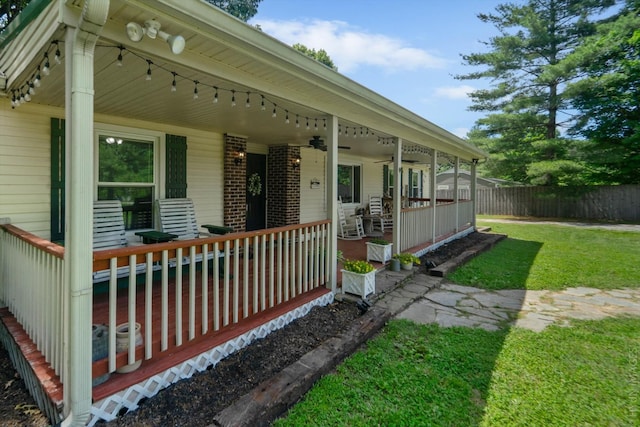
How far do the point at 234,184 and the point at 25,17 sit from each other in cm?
409

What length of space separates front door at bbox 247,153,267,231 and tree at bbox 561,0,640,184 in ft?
49.2

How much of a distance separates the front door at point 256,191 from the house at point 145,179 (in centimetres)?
70

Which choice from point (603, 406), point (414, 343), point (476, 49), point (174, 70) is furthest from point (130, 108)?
point (476, 49)

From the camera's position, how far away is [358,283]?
409 centimetres

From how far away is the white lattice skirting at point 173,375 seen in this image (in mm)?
2029

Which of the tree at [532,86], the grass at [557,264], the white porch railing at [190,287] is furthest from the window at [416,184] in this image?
the white porch railing at [190,287]

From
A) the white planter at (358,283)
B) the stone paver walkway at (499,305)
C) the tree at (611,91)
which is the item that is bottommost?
the stone paver walkway at (499,305)

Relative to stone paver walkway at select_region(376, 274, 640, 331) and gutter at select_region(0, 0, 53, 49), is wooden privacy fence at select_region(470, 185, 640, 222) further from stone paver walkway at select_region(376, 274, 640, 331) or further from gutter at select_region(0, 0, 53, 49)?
gutter at select_region(0, 0, 53, 49)

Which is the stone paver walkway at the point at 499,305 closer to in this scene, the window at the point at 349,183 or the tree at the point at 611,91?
the window at the point at 349,183

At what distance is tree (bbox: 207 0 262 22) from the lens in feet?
47.8

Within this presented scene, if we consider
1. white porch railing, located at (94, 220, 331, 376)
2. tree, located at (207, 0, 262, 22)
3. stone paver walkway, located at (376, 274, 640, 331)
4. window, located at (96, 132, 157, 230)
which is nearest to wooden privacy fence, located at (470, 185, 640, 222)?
stone paver walkway, located at (376, 274, 640, 331)

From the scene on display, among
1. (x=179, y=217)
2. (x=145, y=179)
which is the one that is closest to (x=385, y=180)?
(x=179, y=217)

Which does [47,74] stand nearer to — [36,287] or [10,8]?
[36,287]

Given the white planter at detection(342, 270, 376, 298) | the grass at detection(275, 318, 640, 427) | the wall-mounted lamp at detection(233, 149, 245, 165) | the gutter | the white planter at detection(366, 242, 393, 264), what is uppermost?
the gutter
